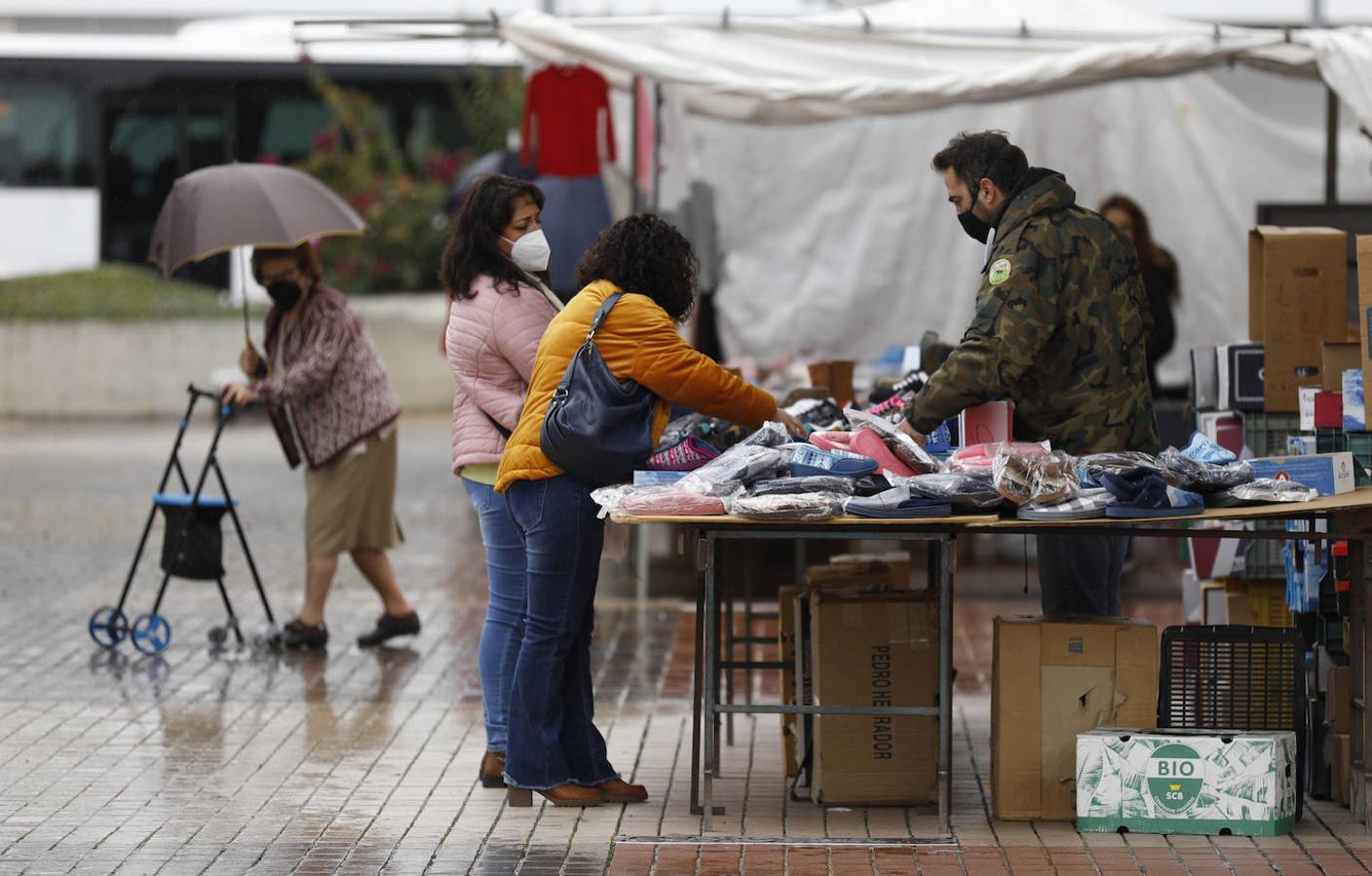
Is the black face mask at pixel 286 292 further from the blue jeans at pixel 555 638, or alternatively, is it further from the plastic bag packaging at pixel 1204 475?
the plastic bag packaging at pixel 1204 475

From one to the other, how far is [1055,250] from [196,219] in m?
4.02

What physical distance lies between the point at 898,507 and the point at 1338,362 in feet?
6.13

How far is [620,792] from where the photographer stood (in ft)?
20.9

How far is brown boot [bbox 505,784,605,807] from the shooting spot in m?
6.26

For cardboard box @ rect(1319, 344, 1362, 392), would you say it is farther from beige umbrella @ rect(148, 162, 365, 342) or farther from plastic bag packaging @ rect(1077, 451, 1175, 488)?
beige umbrella @ rect(148, 162, 365, 342)

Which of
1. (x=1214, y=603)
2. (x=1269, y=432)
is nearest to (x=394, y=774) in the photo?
(x=1214, y=603)

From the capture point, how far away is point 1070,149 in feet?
41.4

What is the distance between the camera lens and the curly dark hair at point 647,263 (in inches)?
237

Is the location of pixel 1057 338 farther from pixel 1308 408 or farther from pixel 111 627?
pixel 111 627

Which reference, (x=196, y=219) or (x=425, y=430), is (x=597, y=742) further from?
(x=425, y=430)

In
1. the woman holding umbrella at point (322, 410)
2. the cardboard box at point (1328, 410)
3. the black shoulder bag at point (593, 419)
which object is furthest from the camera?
the woman holding umbrella at point (322, 410)

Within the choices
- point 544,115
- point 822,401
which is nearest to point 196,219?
point 544,115

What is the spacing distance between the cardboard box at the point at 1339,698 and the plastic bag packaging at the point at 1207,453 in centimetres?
75

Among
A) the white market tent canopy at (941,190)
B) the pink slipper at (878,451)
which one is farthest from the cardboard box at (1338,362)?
the white market tent canopy at (941,190)
